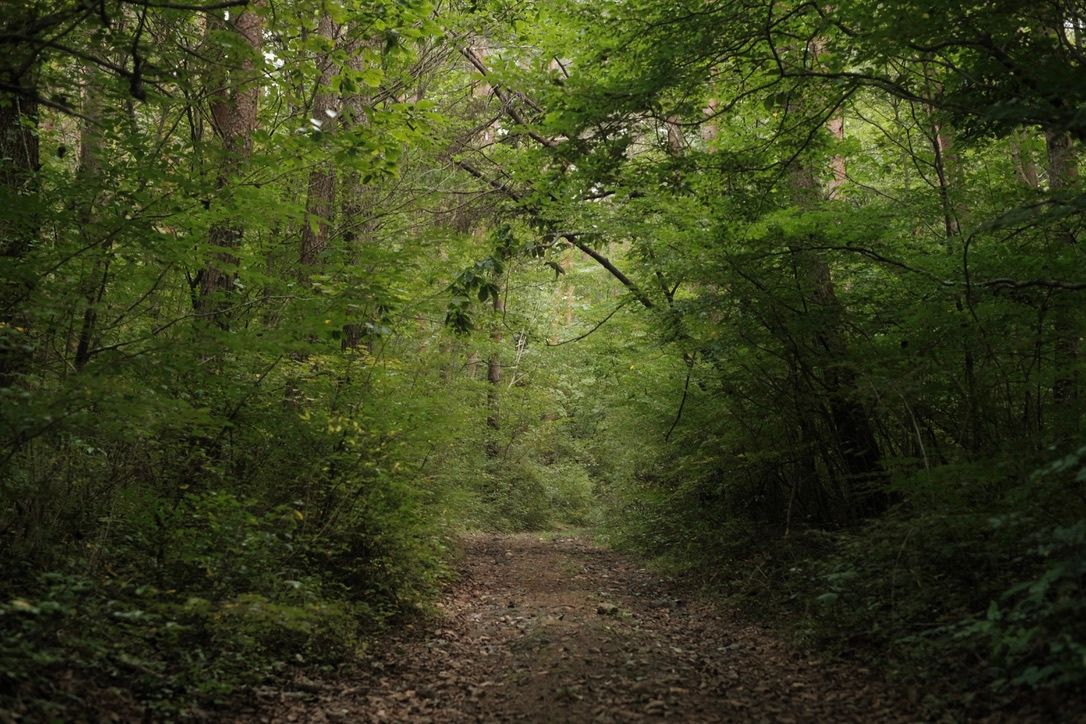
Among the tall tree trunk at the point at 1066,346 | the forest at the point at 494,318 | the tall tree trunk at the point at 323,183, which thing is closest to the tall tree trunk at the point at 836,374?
the forest at the point at 494,318

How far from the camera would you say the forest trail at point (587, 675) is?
5012mm

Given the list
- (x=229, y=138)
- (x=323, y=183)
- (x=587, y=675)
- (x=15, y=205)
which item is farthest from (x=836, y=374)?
(x=15, y=205)

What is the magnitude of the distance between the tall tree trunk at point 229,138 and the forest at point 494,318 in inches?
2.4

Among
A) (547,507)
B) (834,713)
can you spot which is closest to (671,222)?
(834,713)

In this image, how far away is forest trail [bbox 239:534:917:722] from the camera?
5012 millimetres

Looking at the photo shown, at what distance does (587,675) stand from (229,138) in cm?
738

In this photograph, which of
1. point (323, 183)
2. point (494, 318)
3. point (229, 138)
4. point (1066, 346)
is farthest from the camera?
point (494, 318)

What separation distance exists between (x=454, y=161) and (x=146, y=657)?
914 cm

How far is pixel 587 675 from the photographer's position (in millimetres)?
5758

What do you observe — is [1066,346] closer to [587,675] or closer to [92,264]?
[587,675]

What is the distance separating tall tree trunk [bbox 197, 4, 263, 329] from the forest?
0.06m

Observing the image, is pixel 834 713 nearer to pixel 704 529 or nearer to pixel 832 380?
pixel 832 380

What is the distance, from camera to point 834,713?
15.8 feet

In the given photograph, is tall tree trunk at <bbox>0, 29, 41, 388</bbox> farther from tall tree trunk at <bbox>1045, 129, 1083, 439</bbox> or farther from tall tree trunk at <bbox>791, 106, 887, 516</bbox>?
tall tree trunk at <bbox>1045, 129, 1083, 439</bbox>
